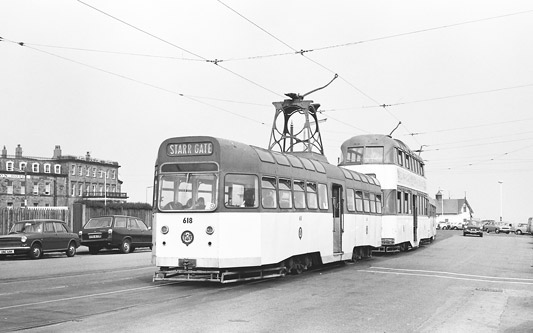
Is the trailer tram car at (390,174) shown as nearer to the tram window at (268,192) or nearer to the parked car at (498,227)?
the tram window at (268,192)

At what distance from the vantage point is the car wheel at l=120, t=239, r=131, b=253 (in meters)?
28.6

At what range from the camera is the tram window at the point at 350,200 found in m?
21.4

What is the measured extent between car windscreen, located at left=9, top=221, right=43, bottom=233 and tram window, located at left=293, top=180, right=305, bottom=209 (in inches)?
509

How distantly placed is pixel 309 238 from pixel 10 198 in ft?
289

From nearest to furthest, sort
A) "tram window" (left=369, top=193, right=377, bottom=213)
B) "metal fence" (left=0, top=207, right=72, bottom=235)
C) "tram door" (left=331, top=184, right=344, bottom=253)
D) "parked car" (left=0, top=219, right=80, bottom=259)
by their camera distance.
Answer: "tram door" (left=331, top=184, right=344, bottom=253)
"parked car" (left=0, top=219, right=80, bottom=259)
"tram window" (left=369, top=193, right=377, bottom=213)
"metal fence" (left=0, top=207, right=72, bottom=235)

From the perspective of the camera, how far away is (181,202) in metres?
14.5

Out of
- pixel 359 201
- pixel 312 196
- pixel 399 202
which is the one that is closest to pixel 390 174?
pixel 399 202

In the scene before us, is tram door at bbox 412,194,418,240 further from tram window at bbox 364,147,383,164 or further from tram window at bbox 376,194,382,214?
tram window at bbox 376,194,382,214

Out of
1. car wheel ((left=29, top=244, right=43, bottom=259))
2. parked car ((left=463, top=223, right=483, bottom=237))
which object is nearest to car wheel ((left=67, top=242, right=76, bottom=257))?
car wheel ((left=29, top=244, right=43, bottom=259))

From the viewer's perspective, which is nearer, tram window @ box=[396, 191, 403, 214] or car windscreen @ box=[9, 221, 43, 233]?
car windscreen @ box=[9, 221, 43, 233]

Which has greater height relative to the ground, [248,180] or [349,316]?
[248,180]

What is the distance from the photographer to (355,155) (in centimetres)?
2867

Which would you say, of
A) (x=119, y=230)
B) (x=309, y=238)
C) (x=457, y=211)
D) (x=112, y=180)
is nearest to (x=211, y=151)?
(x=309, y=238)

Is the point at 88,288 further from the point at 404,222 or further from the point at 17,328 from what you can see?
the point at 404,222
